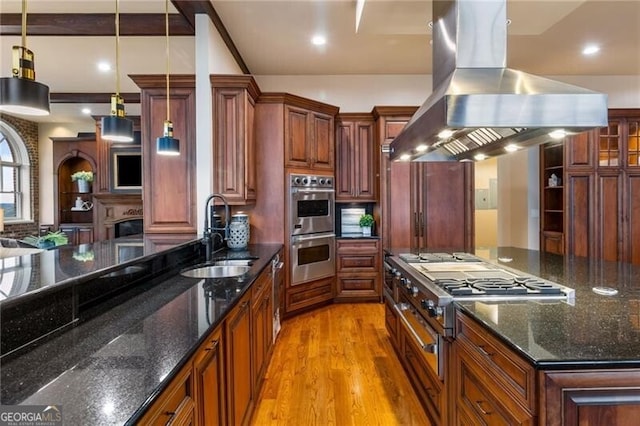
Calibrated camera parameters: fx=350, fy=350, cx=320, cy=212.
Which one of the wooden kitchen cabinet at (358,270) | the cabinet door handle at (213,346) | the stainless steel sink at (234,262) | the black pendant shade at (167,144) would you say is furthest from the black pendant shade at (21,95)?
the wooden kitchen cabinet at (358,270)

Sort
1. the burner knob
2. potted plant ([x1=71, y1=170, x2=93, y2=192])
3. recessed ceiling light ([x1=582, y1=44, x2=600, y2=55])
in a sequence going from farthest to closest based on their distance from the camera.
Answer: potted plant ([x1=71, y1=170, x2=93, y2=192]) → recessed ceiling light ([x1=582, y1=44, x2=600, y2=55]) → the burner knob

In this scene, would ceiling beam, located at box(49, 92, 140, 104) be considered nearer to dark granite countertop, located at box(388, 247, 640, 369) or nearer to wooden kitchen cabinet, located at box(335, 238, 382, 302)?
wooden kitchen cabinet, located at box(335, 238, 382, 302)

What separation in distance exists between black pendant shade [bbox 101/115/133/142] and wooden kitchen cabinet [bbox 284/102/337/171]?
1.68 meters

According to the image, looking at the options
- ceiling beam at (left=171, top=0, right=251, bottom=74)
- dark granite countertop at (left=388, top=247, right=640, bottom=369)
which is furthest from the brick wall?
dark granite countertop at (left=388, top=247, right=640, bottom=369)

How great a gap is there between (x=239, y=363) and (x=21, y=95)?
1.50 meters

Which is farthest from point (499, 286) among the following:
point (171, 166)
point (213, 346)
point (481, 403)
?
point (171, 166)

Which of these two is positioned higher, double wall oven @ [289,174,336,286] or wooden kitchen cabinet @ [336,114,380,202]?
wooden kitchen cabinet @ [336,114,380,202]

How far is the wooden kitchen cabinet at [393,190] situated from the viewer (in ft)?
14.7

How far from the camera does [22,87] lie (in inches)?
55.4

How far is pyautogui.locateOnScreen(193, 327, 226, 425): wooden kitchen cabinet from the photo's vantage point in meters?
1.16

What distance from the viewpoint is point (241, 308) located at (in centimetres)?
177

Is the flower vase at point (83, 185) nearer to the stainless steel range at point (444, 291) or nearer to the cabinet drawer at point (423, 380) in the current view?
the stainless steel range at point (444, 291)

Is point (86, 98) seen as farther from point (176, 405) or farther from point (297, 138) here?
point (176, 405)

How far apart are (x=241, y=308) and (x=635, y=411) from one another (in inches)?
59.8
